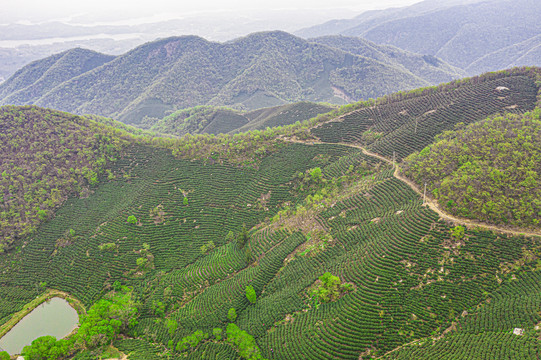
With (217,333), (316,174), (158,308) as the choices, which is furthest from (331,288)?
(316,174)

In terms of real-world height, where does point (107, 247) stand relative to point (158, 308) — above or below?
above

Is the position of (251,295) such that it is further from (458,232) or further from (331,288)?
(458,232)

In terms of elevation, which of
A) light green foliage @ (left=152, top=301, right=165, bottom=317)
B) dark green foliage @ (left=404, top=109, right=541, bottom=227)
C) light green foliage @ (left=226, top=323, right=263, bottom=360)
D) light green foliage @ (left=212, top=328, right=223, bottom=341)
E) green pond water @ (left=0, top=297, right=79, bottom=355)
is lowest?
green pond water @ (left=0, top=297, right=79, bottom=355)

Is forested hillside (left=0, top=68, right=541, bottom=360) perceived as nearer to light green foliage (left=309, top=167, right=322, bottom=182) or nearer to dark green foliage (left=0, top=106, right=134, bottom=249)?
light green foliage (left=309, top=167, right=322, bottom=182)

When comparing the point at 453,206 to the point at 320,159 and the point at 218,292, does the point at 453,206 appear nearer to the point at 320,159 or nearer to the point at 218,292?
the point at 320,159

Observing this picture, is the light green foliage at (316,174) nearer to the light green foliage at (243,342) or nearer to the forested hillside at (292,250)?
the forested hillside at (292,250)

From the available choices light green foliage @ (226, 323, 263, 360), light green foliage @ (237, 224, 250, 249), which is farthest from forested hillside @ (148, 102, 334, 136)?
light green foliage @ (226, 323, 263, 360)

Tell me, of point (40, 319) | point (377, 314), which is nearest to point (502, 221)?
point (377, 314)
